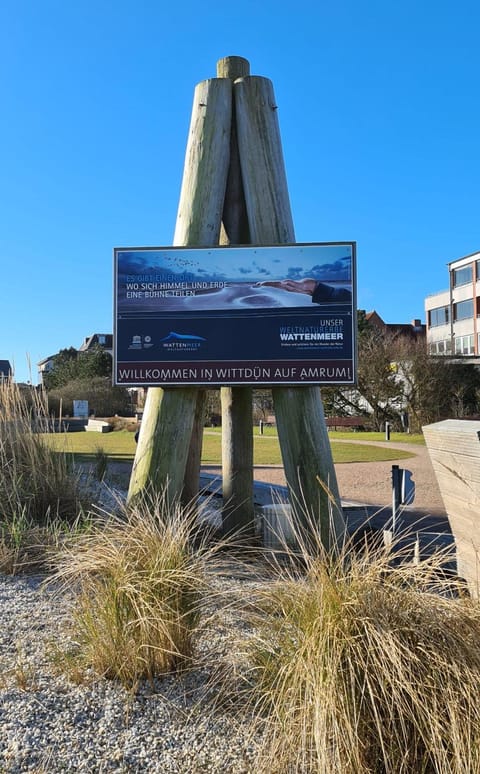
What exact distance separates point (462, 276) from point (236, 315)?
48.5 metres

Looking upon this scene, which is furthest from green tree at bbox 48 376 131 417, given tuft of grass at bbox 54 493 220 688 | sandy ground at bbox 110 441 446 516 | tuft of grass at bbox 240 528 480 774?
tuft of grass at bbox 240 528 480 774

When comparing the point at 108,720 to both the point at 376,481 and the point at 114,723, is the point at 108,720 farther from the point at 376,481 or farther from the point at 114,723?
the point at 376,481

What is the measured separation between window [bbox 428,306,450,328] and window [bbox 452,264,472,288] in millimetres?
2350

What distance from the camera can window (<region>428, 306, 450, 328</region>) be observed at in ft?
176

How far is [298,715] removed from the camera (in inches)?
93.9

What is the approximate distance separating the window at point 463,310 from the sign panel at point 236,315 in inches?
1835

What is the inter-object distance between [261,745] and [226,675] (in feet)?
1.71

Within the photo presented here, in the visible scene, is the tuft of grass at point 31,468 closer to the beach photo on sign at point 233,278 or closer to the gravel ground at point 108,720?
the beach photo on sign at point 233,278

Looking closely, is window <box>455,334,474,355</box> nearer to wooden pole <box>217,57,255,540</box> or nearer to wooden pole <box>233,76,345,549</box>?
wooden pole <box>217,57,255,540</box>

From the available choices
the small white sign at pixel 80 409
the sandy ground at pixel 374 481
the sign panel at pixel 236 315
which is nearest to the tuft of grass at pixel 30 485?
the sign panel at pixel 236 315

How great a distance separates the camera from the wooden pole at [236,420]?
22.2 feet

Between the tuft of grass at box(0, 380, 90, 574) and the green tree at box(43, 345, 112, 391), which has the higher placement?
the green tree at box(43, 345, 112, 391)

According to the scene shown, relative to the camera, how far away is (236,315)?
6180 millimetres

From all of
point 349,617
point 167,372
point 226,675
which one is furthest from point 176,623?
point 167,372
